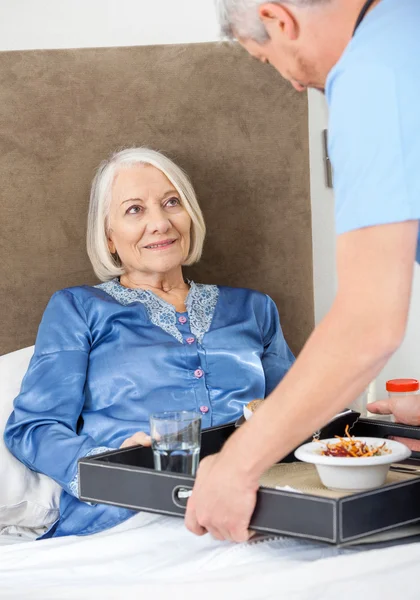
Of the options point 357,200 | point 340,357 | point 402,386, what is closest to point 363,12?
point 357,200

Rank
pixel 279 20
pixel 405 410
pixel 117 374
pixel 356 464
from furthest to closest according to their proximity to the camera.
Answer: pixel 117 374 < pixel 405 410 < pixel 356 464 < pixel 279 20

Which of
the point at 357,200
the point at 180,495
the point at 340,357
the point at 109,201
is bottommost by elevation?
the point at 180,495

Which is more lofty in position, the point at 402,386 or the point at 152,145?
the point at 152,145

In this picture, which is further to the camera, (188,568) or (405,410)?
(405,410)

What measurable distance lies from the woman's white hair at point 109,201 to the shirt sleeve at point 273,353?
0.92 ft

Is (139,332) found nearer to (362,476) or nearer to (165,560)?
(165,560)

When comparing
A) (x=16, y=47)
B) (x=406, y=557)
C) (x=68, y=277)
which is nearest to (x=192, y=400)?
(x=68, y=277)

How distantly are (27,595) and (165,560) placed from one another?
262 millimetres

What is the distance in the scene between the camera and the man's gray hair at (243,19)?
118cm

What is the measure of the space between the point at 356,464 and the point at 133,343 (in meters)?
0.93

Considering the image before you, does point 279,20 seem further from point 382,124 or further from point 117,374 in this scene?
point 117,374

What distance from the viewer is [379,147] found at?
1.01 metres

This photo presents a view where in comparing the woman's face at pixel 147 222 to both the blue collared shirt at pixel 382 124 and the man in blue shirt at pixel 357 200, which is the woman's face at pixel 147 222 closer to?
the man in blue shirt at pixel 357 200

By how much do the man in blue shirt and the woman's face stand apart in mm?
1098
